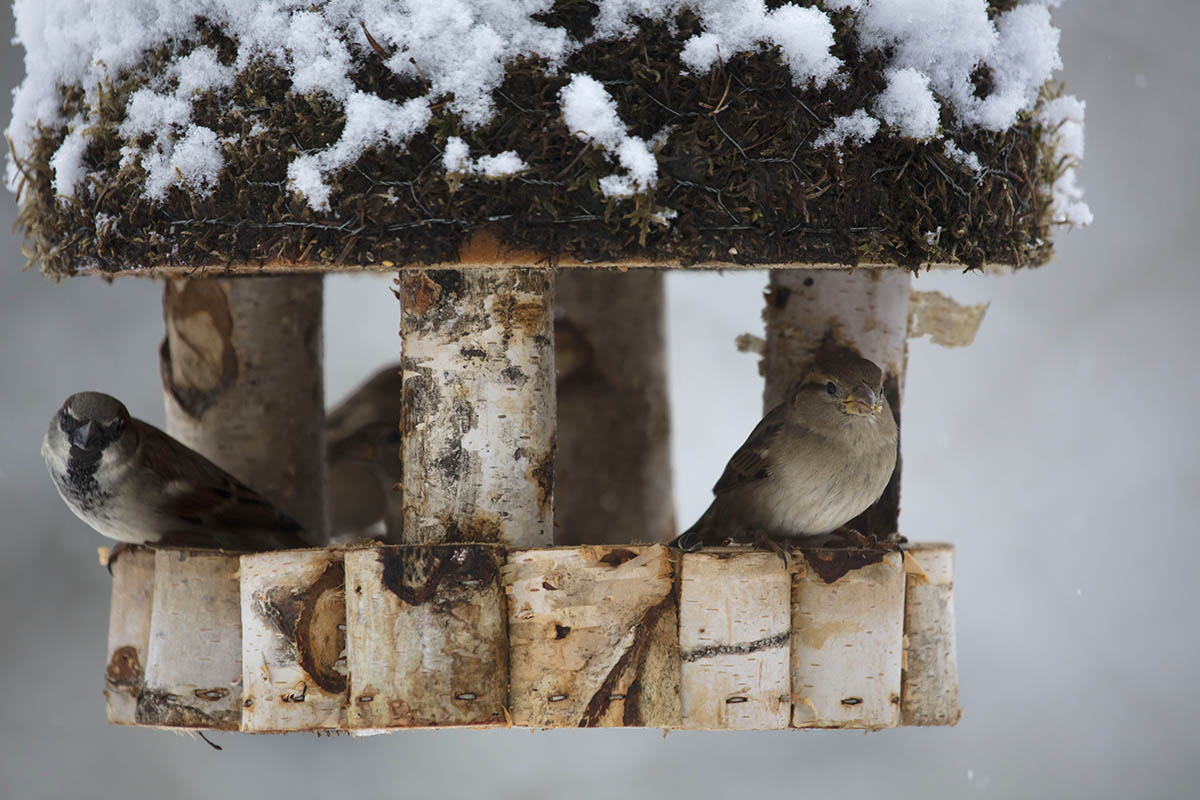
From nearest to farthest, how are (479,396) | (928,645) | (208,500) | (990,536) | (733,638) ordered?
(733,638), (479,396), (928,645), (208,500), (990,536)

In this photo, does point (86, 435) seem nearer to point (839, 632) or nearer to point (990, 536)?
point (839, 632)

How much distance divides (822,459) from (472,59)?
1575 mm

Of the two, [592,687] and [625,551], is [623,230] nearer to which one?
[625,551]

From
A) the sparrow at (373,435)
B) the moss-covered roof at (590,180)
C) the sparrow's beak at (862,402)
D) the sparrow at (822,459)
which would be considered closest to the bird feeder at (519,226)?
the moss-covered roof at (590,180)

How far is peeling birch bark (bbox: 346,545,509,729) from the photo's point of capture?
289 centimetres

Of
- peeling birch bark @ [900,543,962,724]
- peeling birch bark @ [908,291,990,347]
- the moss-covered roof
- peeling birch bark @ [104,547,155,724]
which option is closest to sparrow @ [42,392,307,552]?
peeling birch bark @ [104,547,155,724]

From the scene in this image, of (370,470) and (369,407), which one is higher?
(369,407)

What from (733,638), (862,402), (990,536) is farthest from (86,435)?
(990,536)

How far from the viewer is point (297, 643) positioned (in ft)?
10.0

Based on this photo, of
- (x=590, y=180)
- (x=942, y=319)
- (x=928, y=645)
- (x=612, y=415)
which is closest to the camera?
(x=590, y=180)

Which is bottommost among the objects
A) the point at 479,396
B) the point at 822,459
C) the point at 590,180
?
the point at 822,459

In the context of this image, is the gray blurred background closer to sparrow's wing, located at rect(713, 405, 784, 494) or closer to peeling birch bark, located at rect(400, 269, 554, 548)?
sparrow's wing, located at rect(713, 405, 784, 494)

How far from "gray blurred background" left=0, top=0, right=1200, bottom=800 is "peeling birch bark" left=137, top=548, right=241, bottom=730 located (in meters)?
3.66

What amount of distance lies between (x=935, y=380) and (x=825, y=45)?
4.85m
